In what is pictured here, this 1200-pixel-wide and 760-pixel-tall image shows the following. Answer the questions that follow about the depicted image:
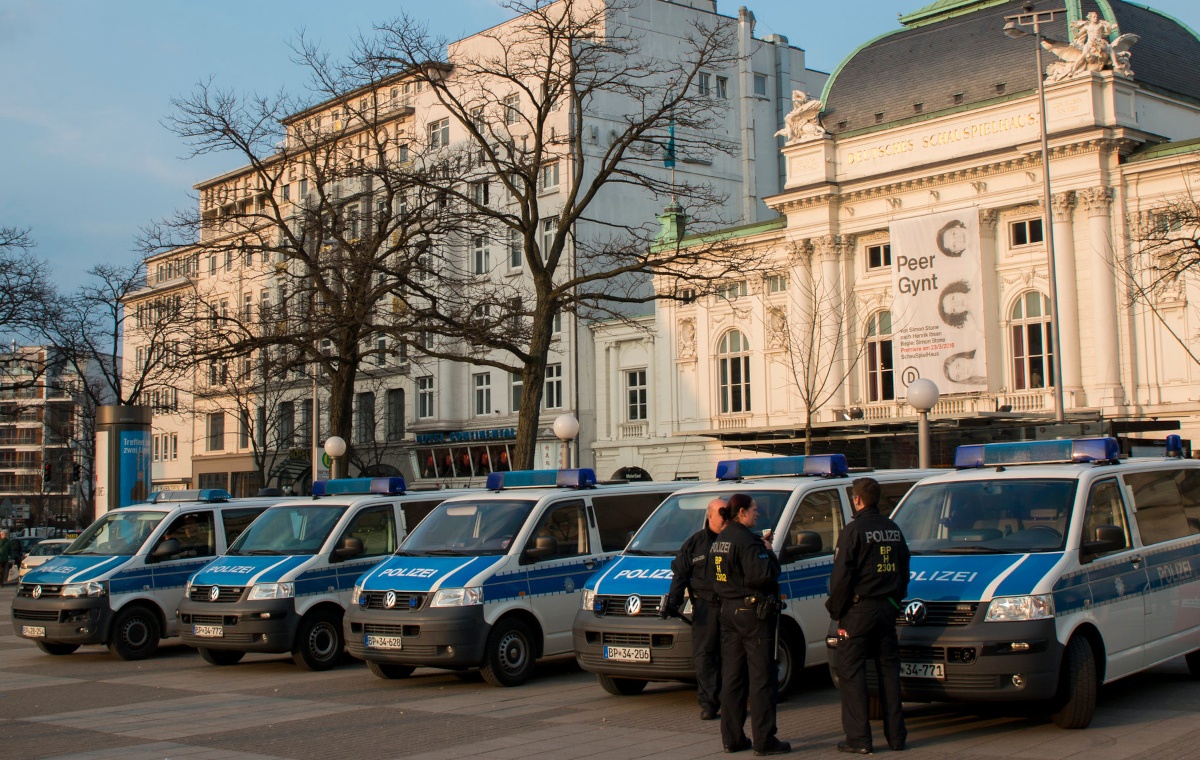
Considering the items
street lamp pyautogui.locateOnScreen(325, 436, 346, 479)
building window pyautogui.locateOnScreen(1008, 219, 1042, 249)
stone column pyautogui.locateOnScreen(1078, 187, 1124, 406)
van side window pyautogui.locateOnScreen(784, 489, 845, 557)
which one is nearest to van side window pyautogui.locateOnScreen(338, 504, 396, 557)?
van side window pyautogui.locateOnScreen(784, 489, 845, 557)

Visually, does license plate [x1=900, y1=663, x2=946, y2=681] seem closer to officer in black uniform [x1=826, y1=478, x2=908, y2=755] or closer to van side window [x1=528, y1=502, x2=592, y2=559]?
officer in black uniform [x1=826, y1=478, x2=908, y2=755]

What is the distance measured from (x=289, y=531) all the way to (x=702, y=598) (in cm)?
755

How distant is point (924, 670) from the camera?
9672mm

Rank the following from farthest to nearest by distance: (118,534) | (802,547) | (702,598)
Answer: (118,534), (802,547), (702,598)

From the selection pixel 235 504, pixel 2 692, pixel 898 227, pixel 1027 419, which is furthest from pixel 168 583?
pixel 898 227

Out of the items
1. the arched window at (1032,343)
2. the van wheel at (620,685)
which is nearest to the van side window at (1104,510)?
the van wheel at (620,685)

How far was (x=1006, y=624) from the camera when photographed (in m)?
9.53

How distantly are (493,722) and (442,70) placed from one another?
16.2m

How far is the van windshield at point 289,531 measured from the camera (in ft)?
52.2

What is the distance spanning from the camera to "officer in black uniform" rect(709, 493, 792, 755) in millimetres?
9328

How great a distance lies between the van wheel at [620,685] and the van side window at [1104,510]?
4417mm

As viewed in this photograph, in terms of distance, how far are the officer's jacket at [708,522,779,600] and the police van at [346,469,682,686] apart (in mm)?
4220

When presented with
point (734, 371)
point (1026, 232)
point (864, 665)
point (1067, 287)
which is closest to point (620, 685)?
point (864, 665)

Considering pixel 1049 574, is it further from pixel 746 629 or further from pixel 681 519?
pixel 681 519
